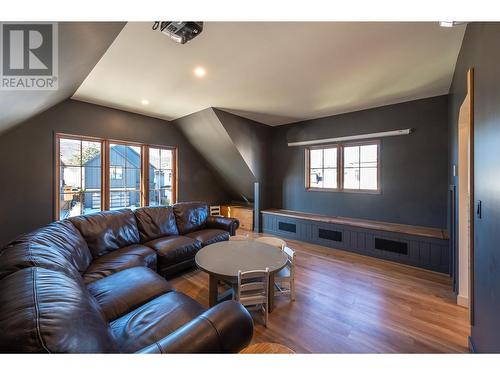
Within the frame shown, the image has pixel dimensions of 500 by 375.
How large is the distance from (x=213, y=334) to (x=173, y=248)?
1.77m

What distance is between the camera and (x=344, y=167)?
394cm

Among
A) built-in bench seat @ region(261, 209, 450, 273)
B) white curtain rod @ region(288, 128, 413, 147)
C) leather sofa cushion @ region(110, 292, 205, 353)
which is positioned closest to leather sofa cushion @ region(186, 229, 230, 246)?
leather sofa cushion @ region(110, 292, 205, 353)

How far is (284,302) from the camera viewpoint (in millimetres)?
2061

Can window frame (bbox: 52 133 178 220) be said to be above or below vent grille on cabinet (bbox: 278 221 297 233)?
above

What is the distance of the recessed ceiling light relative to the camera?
232cm

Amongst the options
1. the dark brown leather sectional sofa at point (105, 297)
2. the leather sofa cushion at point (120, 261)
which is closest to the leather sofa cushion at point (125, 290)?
the dark brown leather sectional sofa at point (105, 297)

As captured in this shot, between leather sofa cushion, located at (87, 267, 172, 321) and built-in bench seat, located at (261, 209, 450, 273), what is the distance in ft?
9.65

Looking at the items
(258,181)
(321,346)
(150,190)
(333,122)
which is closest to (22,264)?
(321,346)

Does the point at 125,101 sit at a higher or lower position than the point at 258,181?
higher

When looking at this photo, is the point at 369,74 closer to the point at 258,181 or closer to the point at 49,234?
the point at 258,181

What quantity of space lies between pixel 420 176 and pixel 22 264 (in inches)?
176

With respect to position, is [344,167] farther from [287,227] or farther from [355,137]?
[287,227]

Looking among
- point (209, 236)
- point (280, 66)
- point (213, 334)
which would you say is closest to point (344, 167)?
point (280, 66)

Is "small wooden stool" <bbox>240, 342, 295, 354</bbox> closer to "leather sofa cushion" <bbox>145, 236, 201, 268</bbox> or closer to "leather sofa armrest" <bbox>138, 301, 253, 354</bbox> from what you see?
"leather sofa armrest" <bbox>138, 301, 253, 354</bbox>
